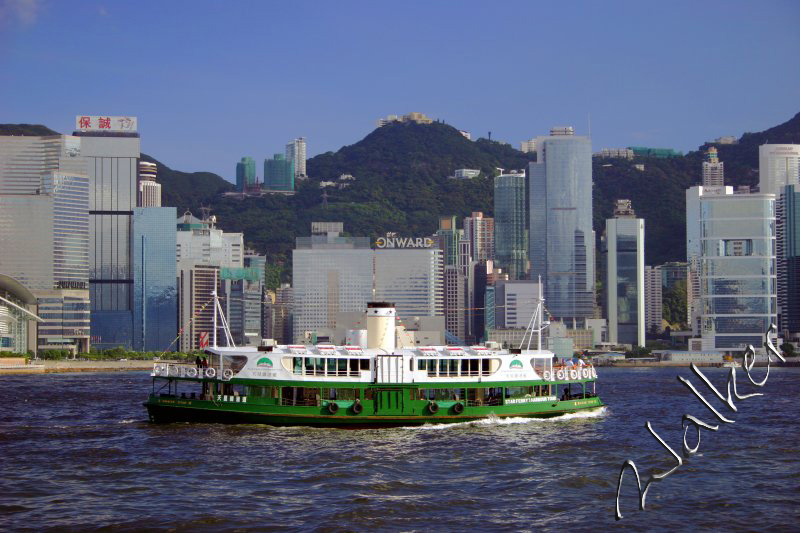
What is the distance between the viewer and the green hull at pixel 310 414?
54.0 metres

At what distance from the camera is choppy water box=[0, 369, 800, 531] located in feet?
112

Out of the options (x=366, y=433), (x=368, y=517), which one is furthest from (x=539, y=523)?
(x=366, y=433)

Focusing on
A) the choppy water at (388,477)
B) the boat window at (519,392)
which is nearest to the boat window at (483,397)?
the boat window at (519,392)

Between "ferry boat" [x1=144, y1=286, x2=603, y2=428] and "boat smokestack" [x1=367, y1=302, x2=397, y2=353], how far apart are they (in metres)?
1.22

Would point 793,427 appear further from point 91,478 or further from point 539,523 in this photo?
point 91,478

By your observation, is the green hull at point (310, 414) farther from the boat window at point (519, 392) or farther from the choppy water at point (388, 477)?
the boat window at point (519, 392)

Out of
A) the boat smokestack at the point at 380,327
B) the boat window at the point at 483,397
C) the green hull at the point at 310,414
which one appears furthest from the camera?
the boat smokestack at the point at 380,327

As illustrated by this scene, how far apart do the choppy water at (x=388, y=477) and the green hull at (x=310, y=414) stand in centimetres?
54

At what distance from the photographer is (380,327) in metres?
58.4

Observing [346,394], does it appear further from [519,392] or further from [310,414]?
[519,392]

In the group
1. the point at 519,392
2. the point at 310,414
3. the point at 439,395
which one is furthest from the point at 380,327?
the point at 519,392

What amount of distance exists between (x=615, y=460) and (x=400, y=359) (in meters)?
13.6

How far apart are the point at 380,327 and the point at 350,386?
493cm

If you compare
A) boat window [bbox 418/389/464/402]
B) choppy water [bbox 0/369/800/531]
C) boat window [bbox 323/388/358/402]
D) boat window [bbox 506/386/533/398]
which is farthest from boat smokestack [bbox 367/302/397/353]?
boat window [bbox 506/386/533/398]
